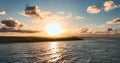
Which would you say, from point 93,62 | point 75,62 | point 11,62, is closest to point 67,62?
point 75,62

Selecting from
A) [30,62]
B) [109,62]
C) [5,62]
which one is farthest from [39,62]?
[109,62]

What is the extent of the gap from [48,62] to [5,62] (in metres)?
14.5

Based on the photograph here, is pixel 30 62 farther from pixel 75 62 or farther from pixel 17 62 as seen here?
pixel 75 62

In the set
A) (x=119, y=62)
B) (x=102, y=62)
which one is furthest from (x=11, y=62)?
(x=119, y=62)

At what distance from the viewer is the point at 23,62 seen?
198 feet

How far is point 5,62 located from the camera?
2399 inches

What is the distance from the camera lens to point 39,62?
6003 cm

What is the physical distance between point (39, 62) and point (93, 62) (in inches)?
709

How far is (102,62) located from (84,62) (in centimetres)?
628

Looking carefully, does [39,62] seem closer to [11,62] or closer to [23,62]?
[23,62]

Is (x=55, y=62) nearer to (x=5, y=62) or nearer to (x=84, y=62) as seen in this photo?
(x=84, y=62)

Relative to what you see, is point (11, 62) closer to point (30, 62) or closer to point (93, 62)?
point (30, 62)

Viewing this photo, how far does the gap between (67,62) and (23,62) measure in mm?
14657

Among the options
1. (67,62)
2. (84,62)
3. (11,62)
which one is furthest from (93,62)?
(11,62)
